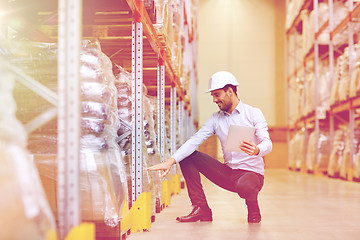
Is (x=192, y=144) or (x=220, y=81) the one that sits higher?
(x=220, y=81)

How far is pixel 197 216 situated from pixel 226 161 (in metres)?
0.57

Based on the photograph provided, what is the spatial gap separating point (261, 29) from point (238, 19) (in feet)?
2.94

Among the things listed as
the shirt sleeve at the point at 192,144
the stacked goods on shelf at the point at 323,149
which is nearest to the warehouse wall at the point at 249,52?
the stacked goods on shelf at the point at 323,149

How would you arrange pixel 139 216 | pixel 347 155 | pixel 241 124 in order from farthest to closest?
pixel 347 155
pixel 241 124
pixel 139 216

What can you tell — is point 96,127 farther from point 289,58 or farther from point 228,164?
point 289,58

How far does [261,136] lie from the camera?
12.5 ft

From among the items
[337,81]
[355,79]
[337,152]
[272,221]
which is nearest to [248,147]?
[272,221]

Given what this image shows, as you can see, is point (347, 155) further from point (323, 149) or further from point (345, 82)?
point (323, 149)

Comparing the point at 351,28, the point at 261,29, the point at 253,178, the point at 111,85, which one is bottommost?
the point at 253,178

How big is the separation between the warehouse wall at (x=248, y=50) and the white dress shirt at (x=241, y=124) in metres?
12.5

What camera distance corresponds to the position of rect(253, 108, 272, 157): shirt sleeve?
11.8ft

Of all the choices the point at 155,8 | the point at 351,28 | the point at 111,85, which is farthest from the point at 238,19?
the point at 111,85

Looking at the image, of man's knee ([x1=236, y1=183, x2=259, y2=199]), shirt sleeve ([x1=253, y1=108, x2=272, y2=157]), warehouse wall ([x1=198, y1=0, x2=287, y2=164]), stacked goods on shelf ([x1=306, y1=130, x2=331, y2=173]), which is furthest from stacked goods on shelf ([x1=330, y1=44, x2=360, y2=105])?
warehouse wall ([x1=198, y1=0, x2=287, y2=164])

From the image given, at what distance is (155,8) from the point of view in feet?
13.8
